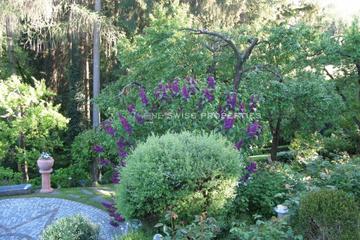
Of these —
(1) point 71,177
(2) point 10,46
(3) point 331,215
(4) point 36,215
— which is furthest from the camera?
(2) point 10,46

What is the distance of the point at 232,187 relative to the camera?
4727 mm

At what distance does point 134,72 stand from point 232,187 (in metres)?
4.72

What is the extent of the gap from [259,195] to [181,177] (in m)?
1.33

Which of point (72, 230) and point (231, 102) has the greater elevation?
point (231, 102)

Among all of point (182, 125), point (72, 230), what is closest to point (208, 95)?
point (182, 125)

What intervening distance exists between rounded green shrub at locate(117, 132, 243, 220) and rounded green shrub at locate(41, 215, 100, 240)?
1.91ft

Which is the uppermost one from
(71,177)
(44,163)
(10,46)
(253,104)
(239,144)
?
(10,46)

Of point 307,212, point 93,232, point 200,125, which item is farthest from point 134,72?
point 307,212

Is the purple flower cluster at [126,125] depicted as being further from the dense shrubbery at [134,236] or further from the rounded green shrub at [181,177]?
the dense shrubbery at [134,236]

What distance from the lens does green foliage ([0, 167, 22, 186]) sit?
933cm

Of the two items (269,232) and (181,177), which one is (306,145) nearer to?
(181,177)

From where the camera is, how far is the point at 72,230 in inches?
188

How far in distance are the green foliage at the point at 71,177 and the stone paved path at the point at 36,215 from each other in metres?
2.74

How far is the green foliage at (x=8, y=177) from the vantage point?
30.6ft
